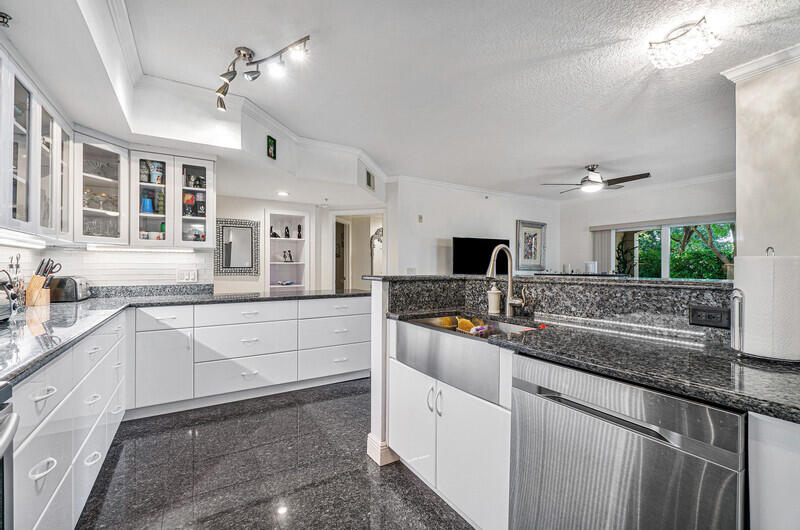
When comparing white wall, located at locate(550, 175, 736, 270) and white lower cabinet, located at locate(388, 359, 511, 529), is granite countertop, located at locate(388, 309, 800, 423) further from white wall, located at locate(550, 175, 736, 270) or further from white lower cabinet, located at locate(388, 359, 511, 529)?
white wall, located at locate(550, 175, 736, 270)

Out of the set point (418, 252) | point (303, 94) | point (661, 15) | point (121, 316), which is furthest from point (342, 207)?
point (661, 15)

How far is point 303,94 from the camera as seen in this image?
277cm

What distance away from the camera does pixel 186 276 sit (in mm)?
3400

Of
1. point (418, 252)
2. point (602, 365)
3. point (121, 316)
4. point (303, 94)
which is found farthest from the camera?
point (418, 252)

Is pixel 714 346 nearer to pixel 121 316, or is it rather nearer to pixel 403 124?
pixel 403 124

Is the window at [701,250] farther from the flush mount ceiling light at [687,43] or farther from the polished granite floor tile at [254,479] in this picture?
the polished granite floor tile at [254,479]

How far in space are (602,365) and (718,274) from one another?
648cm

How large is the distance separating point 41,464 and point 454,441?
4.74 feet

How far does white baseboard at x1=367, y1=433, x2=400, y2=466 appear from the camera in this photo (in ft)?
6.84

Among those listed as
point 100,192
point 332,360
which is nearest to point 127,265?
point 100,192

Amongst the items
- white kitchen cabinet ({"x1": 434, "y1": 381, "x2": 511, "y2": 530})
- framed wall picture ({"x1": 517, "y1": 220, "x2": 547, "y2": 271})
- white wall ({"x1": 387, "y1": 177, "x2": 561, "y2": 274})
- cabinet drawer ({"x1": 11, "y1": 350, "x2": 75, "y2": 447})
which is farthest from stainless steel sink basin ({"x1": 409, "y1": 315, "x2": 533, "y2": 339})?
framed wall picture ({"x1": 517, "y1": 220, "x2": 547, "y2": 271})

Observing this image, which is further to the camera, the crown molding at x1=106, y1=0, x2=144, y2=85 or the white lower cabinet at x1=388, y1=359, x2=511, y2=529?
the crown molding at x1=106, y1=0, x2=144, y2=85

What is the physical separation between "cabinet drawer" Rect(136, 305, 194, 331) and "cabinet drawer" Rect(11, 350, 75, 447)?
1.42 meters

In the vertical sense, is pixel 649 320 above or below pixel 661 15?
below
